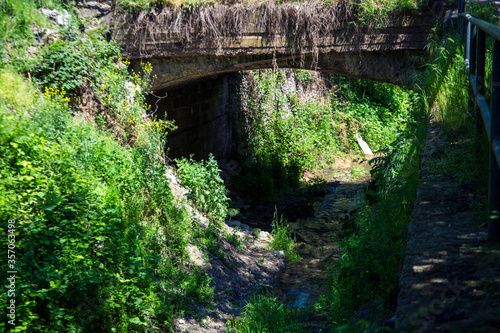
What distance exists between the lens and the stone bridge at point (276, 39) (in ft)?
21.8

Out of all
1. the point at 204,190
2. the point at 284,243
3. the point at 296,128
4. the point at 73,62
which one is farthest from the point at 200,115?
the point at 284,243

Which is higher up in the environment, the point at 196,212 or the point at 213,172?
the point at 213,172

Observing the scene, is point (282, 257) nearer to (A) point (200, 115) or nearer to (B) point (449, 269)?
(A) point (200, 115)

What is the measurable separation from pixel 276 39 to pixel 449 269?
608cm

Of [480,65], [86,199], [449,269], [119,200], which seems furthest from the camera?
[119,200]

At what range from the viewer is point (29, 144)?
4.78 meters

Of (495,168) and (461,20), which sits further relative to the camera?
(461,20)

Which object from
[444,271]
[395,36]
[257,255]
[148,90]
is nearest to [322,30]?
[395,36]

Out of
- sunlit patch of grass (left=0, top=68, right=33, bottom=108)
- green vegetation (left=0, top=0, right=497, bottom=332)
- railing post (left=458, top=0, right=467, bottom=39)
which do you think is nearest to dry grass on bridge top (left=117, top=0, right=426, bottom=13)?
green vegetation (left=0, top=0, right=497, bottom=332)

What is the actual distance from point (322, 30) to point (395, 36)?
120 centimetres

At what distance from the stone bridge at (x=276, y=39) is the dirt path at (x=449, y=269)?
474 cm

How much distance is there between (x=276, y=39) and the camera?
720 centimetres

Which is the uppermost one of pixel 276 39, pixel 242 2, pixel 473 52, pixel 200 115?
pixel 242 2

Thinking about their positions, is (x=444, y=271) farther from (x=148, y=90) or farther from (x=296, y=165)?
(x=296, y=165)
